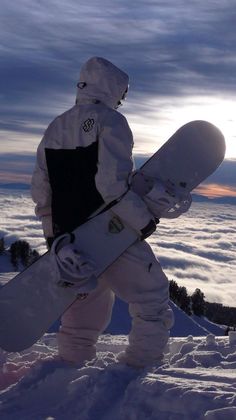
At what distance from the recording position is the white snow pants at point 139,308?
15.3 ft

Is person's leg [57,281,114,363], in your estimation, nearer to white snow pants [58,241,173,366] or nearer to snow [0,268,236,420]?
white snow pants [58,241,173,366]

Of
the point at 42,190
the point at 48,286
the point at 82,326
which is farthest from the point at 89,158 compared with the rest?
the point at 82,326

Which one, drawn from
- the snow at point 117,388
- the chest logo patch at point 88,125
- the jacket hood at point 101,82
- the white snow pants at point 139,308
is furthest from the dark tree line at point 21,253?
the chest logo patch at point 88,125

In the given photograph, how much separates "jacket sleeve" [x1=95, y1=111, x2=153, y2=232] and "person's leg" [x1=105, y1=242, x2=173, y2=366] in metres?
0.35

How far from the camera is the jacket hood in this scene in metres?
4.67

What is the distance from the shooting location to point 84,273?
4.46m

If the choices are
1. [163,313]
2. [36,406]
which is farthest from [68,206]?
[36,406]

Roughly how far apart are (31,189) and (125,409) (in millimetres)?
2181

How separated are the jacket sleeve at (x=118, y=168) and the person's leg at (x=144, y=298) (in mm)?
346

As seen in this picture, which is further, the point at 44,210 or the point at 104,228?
the point at 44,210

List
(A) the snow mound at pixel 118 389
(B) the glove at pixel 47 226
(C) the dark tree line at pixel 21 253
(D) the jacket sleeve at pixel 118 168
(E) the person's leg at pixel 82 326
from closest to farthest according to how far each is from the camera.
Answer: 1. (A) the snow mound at pixel 118 389
2. (D) the jacket sleeve at pixel 118 168
3. (E) the person's leg at pixel 82 326
4. (B) the glove at pixel 47 226
5. (C) the dark tree line at pixel 21 253

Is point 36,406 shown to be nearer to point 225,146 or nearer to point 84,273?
point 84,273

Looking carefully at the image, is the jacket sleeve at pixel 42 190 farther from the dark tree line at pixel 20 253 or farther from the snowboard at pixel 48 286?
the dark tree line at pixel 20 253

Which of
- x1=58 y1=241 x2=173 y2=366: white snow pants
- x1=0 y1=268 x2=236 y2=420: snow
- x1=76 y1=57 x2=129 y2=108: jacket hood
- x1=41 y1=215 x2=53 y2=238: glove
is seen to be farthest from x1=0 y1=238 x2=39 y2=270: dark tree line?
x1=76 y1=57 x2=129 y2=108: jacket hood
